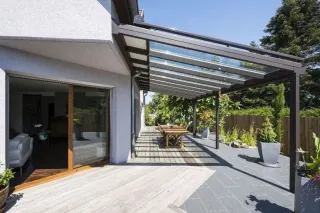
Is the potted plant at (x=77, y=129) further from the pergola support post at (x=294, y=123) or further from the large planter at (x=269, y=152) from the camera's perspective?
the large planter at (x=269, y=152)

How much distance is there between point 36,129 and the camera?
12.9 m

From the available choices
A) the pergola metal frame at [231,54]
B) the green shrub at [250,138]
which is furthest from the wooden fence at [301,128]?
the pergola metal frame at [231,54]

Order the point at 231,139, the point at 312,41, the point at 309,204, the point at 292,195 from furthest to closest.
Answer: the point at 312,41 < the point at 231,139 < the point at 292,195 < the point at 309,204

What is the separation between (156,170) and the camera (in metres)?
6.10

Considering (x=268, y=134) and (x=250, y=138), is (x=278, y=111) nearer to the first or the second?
(x=268, y=134)

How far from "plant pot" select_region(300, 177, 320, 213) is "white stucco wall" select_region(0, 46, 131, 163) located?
506cm

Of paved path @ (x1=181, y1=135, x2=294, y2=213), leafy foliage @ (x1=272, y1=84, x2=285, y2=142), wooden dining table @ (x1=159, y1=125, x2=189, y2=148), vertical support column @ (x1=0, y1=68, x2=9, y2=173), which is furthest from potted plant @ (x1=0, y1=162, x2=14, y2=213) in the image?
leafy foliage @ (x1=272, y1=84, x2=285, y2=142)

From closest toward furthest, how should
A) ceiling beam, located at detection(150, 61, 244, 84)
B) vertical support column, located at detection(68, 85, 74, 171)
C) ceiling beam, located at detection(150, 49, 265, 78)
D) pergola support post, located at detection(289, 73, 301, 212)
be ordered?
pergola support post, located at detection(289, 73, 301, 212) → ceiling beam, located at detection(150, 49, 265, 78) → vertical support column, located at detection(68, 85, 74, 171) → ceiling beam, located at detection(150, 61, 244, 84)

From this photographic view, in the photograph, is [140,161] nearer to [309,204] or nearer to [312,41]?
[309,204]

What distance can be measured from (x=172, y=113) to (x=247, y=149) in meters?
8.79

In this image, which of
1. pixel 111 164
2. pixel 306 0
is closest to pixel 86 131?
pixel 111 164

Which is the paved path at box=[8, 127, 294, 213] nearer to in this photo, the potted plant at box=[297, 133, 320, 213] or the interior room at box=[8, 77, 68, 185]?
the potted plant at box=[297, 133, 320, 213]

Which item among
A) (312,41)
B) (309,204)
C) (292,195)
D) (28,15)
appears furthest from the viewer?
(312,41)

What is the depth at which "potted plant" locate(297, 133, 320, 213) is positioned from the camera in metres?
3.15
